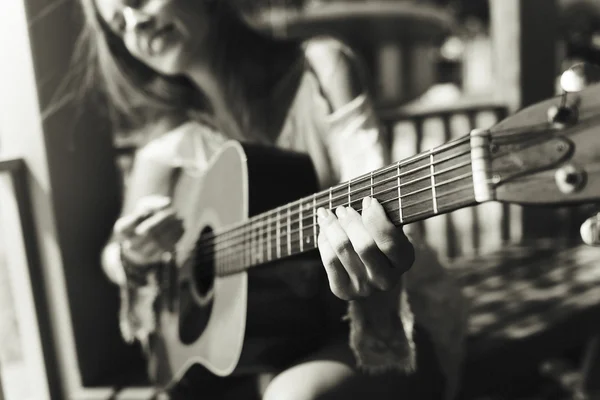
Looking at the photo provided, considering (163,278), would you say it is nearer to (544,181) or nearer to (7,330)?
(7,330)

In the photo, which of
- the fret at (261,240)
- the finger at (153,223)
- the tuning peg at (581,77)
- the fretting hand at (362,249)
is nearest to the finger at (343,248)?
the fretting hand at (362,249)

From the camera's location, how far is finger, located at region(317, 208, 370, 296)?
1.40ft

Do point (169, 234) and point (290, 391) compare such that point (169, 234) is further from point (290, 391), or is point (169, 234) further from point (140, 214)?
point (290, 391)

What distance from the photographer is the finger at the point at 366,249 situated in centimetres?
41

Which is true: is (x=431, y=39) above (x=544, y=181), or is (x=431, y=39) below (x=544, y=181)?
above

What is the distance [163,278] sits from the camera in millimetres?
731

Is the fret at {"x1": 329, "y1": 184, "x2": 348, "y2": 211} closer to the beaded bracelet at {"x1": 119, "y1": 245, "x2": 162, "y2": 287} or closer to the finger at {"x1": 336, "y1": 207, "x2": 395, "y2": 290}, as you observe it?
the finger at {"x1": 336, "y1": 207, "x2": 395, "y2": 290}

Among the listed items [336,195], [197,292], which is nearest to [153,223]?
[197,292]

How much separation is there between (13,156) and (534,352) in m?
0.88

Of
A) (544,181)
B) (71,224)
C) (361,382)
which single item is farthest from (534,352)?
(71,224)

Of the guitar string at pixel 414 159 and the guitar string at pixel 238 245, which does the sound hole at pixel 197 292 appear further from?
the guitar string at pixel 414 159

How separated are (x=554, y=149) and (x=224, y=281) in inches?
16.7

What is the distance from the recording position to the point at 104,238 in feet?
2.77

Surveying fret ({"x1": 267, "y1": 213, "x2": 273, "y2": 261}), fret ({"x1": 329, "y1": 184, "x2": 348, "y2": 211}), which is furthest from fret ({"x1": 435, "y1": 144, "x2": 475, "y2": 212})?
fret ({"x1": 267, "y1": 213, "x2": 273, "y2": 261})
